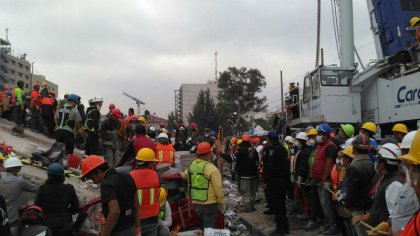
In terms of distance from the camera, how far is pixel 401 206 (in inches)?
128

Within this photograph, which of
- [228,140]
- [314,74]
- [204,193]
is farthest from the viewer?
[228,140]

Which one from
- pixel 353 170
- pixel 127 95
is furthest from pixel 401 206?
pixel 127 95

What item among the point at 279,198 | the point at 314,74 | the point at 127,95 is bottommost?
the point at 279,198

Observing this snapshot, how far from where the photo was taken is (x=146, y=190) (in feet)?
16.8

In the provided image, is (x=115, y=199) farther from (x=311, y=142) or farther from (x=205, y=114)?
(x=205, y=114)

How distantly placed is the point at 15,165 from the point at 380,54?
8857 mm

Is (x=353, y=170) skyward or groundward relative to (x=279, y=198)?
skyward

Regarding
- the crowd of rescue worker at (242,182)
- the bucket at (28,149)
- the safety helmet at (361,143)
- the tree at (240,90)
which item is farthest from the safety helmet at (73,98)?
the tree at (240,90)

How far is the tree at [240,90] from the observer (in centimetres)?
4969

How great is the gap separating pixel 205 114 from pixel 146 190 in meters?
46.0

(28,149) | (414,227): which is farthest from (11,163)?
(414,227)

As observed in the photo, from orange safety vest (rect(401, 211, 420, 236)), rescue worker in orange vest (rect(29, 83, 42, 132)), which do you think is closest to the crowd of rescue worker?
orange safety vest (rect(401, 211, 420, 236))

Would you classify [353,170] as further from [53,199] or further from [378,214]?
[53,199]

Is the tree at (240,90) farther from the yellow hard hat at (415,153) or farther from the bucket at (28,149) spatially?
the yellow hard hat at (415,153)
